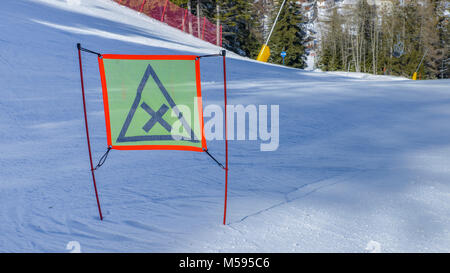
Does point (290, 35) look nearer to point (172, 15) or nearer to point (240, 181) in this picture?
point (172, 15)

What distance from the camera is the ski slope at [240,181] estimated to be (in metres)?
2.87

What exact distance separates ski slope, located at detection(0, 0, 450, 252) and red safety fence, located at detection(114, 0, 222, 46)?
17126 millimetres

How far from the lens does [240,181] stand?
418 cm

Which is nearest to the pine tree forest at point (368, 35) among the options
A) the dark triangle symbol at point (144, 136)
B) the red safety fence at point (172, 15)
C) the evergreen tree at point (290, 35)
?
the evergreen tree at point (290, 35)

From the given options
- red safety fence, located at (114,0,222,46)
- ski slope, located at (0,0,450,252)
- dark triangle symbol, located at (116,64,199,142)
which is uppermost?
red safety fence, located at (114,0,222,46)

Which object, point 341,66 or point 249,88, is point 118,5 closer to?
point 249,88

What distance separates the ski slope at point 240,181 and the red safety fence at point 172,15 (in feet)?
Result: 56.2

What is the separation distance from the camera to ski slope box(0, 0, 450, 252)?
2865 mm

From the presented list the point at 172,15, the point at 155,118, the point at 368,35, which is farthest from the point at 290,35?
the point at 155,118

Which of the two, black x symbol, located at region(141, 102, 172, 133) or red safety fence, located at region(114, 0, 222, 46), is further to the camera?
red safety fence, located at region(114, 0, 222, 46)

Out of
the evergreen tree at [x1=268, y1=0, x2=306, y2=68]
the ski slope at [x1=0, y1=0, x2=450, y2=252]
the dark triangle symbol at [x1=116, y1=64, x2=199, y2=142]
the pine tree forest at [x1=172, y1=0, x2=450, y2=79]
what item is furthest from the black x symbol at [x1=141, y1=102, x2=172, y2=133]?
the evergreen tree at [x1=268, y1=0, x2=306, y2=68]

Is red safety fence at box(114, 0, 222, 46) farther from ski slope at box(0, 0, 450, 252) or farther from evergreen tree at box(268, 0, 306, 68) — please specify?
ski slope at box(0, 0, 450, 252)

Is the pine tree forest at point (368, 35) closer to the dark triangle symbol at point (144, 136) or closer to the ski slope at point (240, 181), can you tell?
the ski slope at point (240, 181)

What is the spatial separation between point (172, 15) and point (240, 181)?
2286 centimetres
